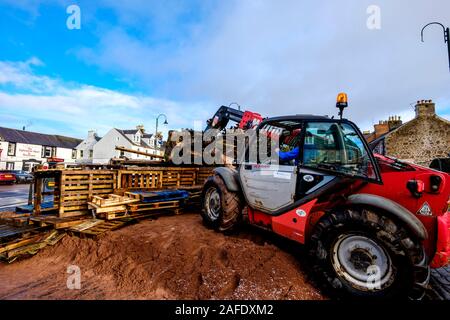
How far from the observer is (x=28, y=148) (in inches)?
1576

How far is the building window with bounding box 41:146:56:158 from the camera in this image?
1686 inches

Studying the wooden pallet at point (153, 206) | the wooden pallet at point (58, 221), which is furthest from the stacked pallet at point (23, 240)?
the wooden pallet at point (153, 206)

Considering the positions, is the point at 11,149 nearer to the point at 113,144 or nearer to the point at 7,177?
the point at 113,144

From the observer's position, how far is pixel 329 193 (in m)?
3.24

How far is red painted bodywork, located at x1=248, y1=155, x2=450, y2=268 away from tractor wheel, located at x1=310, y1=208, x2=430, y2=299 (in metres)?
0.29

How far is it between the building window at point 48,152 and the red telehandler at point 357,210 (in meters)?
51.2

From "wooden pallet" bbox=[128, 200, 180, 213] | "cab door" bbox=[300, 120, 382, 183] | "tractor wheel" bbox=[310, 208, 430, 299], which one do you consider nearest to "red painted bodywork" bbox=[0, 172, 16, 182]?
"wooden pallet" bbox=[128, 200, 180, 213]

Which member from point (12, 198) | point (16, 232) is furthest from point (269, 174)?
point (12, 198)

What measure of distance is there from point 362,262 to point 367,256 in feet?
0.34

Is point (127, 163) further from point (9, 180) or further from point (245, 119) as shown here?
point (9, 180)

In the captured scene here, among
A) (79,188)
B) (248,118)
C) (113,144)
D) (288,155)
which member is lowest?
(79,188)

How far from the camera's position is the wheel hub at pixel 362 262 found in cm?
271
